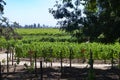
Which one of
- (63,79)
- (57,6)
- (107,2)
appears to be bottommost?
(63,79)

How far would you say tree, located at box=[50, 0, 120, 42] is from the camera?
78.3 feet

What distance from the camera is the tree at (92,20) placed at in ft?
78.3

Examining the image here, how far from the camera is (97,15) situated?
120 feet

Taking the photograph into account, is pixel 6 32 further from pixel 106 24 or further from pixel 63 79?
pixel 106 24

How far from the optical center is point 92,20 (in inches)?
1479

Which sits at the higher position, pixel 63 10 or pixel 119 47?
pixel 63 10

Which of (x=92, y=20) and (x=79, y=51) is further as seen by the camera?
(x=92, y=20)

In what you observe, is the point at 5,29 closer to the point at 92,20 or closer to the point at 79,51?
the point at 79,51

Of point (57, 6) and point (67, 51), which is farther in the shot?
point (57, 6)

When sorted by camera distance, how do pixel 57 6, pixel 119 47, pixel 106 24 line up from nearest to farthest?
pixel 119 47
pixel 106 24
pixel 57 6

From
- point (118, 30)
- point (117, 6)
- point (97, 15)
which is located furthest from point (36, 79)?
point (97, 15)

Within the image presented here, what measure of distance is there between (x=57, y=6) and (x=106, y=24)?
456 inches

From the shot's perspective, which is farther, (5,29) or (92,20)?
(92,20)

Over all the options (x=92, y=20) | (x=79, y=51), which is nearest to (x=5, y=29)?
(x=79, y=51)
